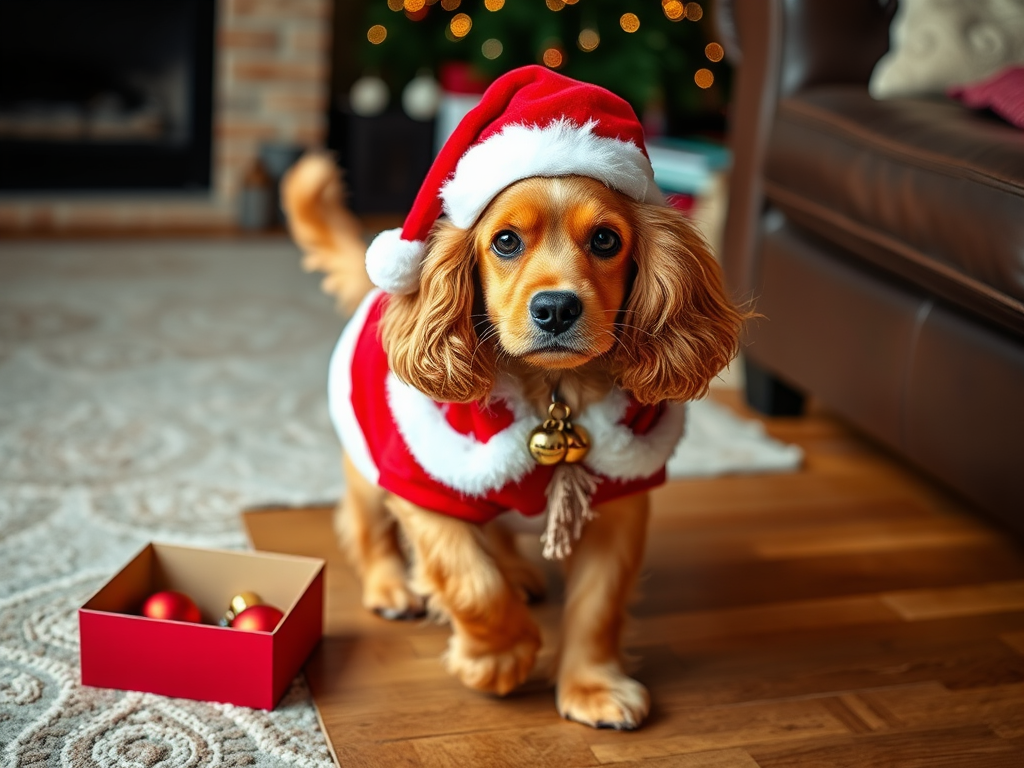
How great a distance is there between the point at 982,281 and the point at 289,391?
1.33 m

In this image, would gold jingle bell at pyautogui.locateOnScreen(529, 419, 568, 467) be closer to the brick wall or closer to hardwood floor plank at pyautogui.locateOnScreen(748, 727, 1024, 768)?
hardwood floor plank at pyautogui.locateOnScreen(748, 727, 1024, 768)

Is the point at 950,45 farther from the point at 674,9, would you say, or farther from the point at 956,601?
the point at 674,9

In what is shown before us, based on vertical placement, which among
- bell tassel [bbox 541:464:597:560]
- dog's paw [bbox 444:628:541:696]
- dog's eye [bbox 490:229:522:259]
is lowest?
dog's paw [bbox 444:628:541:696]

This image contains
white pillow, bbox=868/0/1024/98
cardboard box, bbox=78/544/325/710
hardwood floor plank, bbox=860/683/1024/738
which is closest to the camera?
cardboard box, bbox=78/544/325/710

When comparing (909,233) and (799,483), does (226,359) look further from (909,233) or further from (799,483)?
(909,233)

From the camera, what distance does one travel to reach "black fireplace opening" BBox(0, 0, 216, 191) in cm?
362

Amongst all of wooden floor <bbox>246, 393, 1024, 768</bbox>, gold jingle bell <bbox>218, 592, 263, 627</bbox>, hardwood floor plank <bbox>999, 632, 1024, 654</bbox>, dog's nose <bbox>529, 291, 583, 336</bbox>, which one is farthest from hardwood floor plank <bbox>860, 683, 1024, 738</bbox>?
gold jingle bell <bbox>218, 592, 263, 627</bbox>

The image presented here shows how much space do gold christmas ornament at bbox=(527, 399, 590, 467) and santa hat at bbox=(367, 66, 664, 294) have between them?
212 millimetres

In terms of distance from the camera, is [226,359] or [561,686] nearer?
[561,686]

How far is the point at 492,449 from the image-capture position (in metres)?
1.27

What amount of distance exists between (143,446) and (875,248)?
1.30 meters

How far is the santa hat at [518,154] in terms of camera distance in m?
1.17

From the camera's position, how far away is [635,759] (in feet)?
4.16

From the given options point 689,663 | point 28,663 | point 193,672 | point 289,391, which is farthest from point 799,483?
point 28,663
